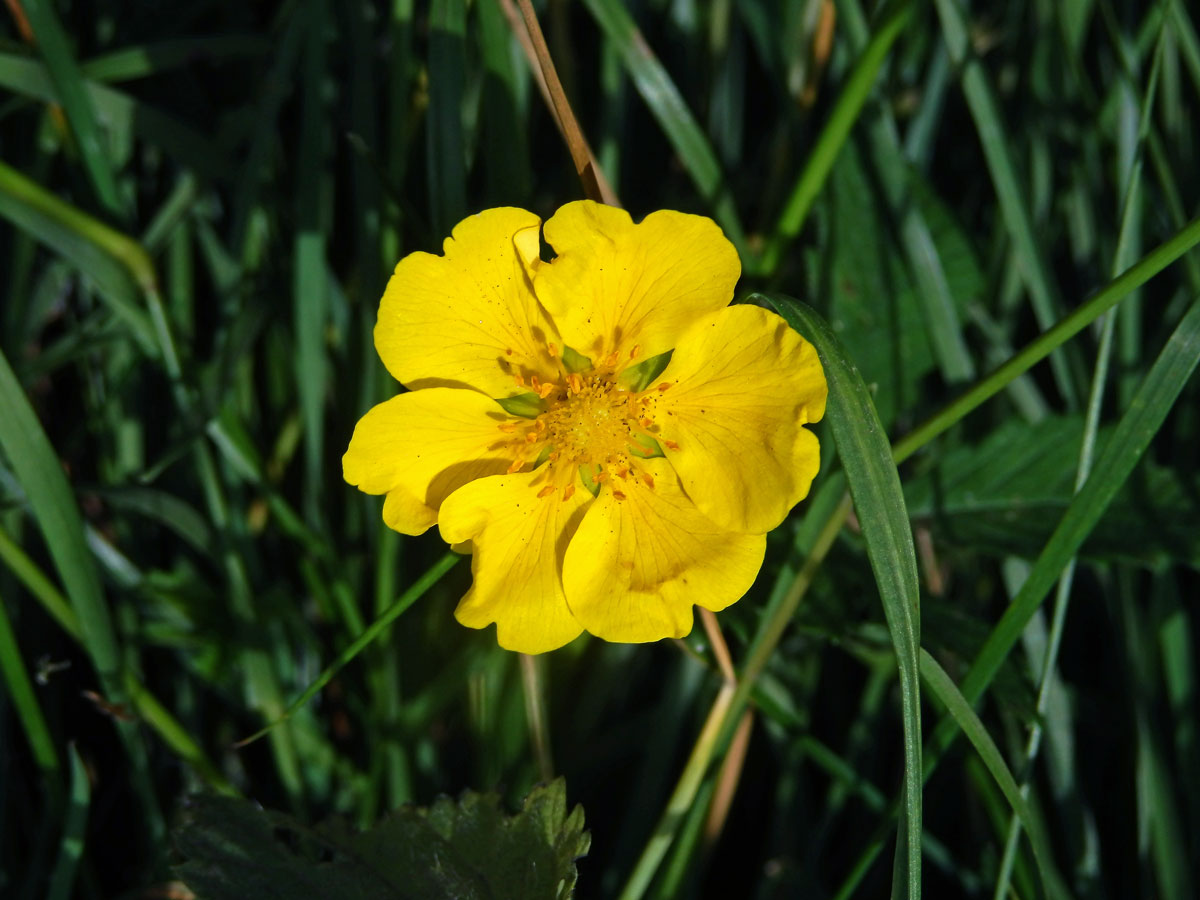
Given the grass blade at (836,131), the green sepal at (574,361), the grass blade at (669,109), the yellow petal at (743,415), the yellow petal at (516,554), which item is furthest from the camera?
the grass blade at (669,109)

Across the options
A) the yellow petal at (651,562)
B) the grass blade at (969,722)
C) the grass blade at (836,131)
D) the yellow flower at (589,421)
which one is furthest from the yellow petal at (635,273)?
the grass blade at (969,722)

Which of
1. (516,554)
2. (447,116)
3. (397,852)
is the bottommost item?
→ (397,852)

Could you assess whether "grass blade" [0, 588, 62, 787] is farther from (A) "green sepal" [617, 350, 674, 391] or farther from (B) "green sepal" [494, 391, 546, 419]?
(A) "green sepal" [617, 350, 674, 391]

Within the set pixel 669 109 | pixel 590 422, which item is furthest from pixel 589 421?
pixel 669 109

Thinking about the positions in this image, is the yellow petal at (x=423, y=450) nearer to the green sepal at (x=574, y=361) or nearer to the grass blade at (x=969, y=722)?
the green sepal at (x=574, y=361)

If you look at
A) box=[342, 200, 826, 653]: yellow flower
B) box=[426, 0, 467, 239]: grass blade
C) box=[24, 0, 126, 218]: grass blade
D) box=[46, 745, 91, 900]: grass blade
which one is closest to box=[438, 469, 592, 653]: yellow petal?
box=[342, 200, 826, 653]: yellow flower

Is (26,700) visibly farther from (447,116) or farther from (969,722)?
(969,722)
